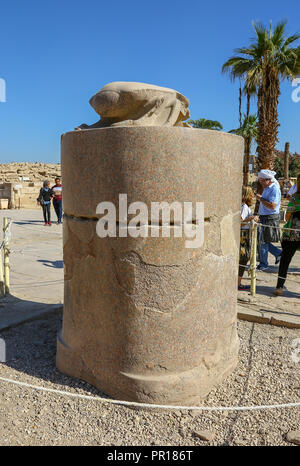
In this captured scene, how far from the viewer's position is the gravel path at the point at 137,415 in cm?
233

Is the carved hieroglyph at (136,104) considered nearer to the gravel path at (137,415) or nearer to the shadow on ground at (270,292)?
the gravel path at (137,415)

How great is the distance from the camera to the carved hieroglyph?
9.12ft

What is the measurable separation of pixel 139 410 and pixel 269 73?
12.4 metres

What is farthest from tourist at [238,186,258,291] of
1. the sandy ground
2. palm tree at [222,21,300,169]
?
palm tree at [222,21,300,169]

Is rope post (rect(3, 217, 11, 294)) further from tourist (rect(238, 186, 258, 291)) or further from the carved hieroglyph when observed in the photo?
tourist (rect(238, 186, 258, 291))

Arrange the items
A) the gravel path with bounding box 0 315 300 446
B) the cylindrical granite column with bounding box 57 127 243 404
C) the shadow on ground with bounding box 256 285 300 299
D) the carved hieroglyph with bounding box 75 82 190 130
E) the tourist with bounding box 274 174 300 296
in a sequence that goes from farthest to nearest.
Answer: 1. the shadow on ground with bounding box 256 285 300 299
2. the tourist with bounding box 274 174 300 296
3. the carved hieroglyph with bounding box 75 82 190 130
4. the cylindrical granite column with bounding box 57 127 243 404
5. the gravel path with bounding box 0 315 300 446

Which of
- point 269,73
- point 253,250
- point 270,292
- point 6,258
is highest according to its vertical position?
point 269,73

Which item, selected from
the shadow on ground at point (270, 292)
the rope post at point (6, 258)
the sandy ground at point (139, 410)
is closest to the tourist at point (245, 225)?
the shadow on ground at point (270, 292)

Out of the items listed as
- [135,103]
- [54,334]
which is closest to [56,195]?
[54,334]

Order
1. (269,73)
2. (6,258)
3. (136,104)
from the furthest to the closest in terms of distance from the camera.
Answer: (269,73) < (6,258) < (136,104)

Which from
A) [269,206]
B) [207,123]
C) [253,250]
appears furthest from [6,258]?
[207,123]

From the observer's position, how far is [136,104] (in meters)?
2.82

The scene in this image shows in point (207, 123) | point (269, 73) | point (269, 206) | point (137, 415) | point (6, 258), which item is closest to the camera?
point (137, 415)

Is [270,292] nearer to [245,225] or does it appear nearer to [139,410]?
[245,225]
